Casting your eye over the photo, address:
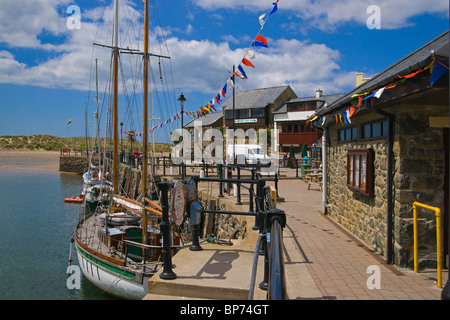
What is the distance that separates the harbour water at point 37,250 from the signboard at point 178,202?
6.97m

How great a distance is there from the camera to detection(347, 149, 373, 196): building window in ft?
22.3

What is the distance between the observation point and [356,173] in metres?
7.64

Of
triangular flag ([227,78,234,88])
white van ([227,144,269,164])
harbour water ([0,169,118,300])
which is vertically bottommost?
harbour water ([0,169,118,300])

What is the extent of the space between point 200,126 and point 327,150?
4336 centimetres

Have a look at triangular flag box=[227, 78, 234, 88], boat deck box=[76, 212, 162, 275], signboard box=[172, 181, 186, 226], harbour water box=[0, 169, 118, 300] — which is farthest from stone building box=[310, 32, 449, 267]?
harbour water box=[0, 169, 118, 300]

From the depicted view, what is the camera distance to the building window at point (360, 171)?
6.79 m

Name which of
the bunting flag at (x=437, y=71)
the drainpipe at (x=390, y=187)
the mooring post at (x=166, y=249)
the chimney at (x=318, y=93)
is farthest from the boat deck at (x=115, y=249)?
the chimney at (x=318, y=93)

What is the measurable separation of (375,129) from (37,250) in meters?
13.7

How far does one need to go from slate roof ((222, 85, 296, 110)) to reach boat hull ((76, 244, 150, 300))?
4111cm

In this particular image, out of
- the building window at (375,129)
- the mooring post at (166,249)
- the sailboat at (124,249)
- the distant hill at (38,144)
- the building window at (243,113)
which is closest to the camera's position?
the mooring post at (166,249)

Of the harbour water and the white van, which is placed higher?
the white van

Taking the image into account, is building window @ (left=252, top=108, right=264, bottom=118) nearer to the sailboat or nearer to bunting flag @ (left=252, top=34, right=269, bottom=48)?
the sailboat

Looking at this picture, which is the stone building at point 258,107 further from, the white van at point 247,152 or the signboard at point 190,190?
the signboard at point 190,190
